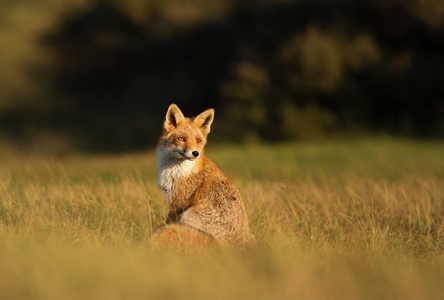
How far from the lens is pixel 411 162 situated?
38.3 feet

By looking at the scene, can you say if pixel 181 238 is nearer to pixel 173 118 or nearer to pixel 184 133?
pixel 184 133

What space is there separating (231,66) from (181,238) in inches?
645

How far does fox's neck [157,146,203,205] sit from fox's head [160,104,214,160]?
90 millimetres

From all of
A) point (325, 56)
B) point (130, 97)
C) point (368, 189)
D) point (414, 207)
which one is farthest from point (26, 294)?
point (130, 97)

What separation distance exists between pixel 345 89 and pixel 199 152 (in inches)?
511

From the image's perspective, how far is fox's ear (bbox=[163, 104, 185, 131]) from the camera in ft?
16.8

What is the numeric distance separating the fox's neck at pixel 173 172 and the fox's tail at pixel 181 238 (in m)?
0.61

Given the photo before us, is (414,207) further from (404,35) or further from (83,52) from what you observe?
(83,52)

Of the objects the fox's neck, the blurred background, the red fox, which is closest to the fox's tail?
the red fox

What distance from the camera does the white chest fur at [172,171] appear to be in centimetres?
507

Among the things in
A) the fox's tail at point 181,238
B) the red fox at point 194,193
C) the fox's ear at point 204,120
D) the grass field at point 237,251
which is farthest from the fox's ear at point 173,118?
the fox's tail at point 181,238

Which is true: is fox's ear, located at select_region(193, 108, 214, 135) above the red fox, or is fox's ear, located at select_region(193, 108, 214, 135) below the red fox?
above

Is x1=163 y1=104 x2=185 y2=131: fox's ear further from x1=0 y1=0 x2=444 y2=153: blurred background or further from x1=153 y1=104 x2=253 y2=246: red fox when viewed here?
x1=0 y1=0 x2=444 y2=153: blurred background

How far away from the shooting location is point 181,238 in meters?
4.34
